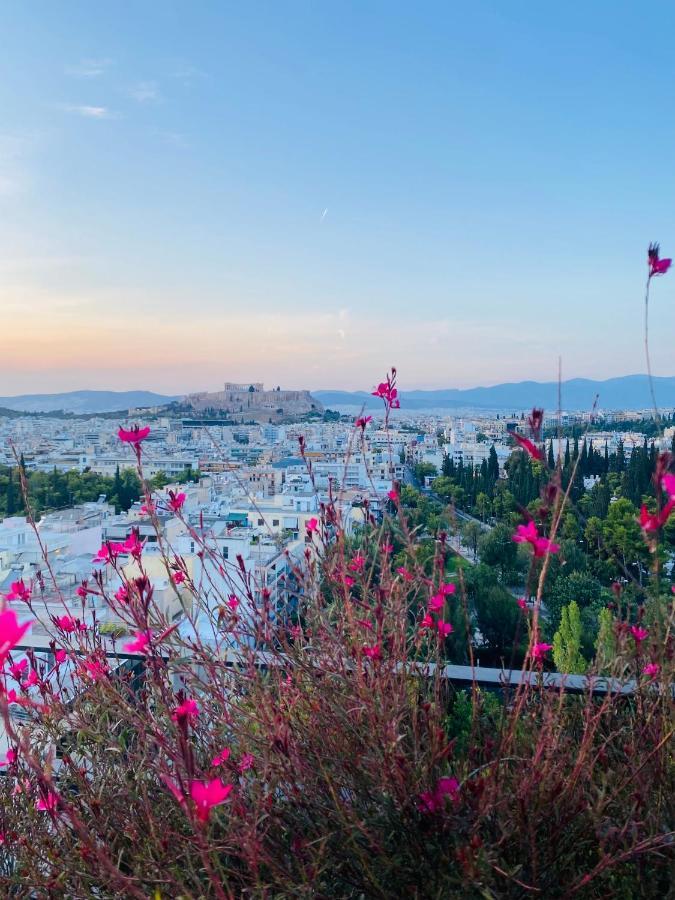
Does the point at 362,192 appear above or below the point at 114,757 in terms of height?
above

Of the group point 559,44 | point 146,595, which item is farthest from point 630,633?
point 559,44

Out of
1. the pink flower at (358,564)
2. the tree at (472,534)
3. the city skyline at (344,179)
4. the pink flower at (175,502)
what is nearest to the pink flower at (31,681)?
the pink flower at (175,502)

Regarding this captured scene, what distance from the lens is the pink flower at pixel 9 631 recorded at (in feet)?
1.14

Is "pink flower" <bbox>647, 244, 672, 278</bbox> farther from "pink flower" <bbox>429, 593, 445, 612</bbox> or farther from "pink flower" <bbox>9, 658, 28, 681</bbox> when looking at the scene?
"pink flower" <bbox>9, 658, 28, 681</bbox>

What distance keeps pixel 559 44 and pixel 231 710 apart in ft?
13.5

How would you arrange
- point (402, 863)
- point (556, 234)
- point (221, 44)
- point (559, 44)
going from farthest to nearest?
point (556, 234), point (221, 44), point (559, 44), point (402, 863)

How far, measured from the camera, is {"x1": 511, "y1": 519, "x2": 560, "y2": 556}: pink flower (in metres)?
0.66

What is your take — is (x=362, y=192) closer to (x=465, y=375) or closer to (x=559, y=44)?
(x=465, y=375)

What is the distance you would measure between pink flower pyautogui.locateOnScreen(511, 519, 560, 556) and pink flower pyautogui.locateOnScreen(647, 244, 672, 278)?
41cm

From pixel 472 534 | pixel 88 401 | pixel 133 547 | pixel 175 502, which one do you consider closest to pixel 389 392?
pixel 175 502

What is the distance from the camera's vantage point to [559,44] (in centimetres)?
349

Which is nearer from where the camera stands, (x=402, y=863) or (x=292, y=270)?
(x=402, y=863)

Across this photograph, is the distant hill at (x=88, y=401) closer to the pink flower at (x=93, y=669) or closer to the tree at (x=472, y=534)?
the tree at (x=472, y=534)

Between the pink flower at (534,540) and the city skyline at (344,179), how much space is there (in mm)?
515
